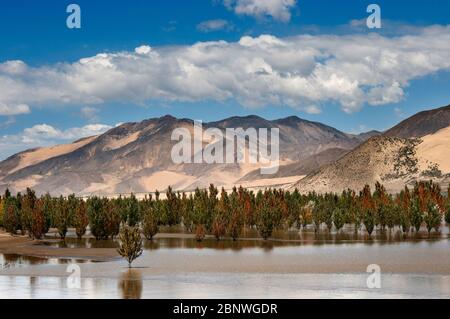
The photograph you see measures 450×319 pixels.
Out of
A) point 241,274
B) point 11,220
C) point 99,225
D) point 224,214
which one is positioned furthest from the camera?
point 11,220

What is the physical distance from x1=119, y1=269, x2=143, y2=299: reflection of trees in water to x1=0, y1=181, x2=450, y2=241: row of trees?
3602cm

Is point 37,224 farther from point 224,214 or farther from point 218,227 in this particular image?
point 224,214

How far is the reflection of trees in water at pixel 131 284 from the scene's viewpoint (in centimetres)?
3743

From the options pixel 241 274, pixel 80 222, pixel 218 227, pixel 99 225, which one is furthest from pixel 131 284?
pixel 80 222

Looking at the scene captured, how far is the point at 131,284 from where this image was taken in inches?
1662

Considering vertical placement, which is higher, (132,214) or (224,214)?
(132,214)

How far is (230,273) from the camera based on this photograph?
48.8 m

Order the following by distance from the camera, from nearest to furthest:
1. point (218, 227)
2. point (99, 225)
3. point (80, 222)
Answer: point (99, 225) < point (218, 227) < point (80, 222)

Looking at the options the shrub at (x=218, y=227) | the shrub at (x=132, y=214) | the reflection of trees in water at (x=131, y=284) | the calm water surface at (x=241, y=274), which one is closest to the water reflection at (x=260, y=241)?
the calm water surface at (x=241, y=274)

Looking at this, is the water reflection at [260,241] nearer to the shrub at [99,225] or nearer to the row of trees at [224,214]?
the shrub at [99,225]

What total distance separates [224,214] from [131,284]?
158ft
